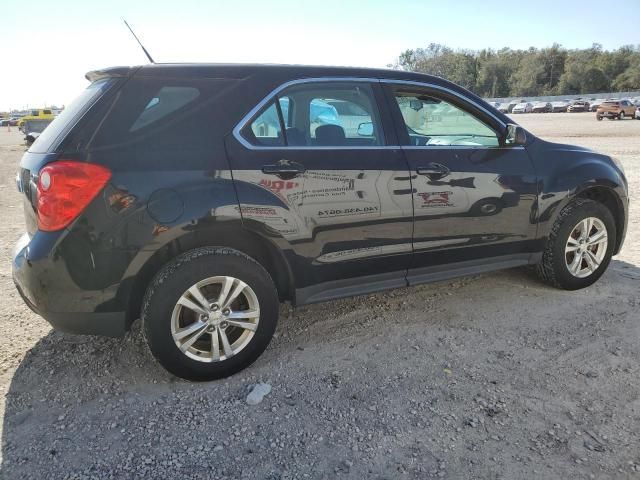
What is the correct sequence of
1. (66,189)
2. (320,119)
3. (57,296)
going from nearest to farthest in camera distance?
(66,189), (57,296), (320,119)

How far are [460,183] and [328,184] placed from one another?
106cm

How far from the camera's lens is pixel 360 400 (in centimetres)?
280

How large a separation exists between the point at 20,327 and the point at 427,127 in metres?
3.41

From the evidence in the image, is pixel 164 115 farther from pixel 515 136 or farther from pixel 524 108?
pixel 524 108

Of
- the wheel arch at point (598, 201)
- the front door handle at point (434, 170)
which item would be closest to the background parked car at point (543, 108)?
the wheel arch at point (598, 201)

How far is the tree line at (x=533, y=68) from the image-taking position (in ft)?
316

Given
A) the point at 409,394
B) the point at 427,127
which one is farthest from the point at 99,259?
the point at 427,127

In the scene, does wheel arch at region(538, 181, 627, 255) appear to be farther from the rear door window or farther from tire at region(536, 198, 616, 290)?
the rear door window

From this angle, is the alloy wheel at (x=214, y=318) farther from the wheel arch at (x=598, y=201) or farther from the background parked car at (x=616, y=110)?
the background parked car at (x=616, y=110)

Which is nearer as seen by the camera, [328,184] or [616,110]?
[328,184]

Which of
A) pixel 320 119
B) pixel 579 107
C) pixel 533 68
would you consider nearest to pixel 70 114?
pixel 320 119

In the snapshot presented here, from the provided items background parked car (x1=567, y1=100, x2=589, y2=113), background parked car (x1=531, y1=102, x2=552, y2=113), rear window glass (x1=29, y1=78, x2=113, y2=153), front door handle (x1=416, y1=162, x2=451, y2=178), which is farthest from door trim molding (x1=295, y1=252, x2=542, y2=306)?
background parked car (x1=531, y1=102, x2=552, y2=113)

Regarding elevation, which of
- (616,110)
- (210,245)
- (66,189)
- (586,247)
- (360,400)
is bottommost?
(616,110)

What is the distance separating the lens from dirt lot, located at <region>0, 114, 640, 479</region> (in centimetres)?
232
